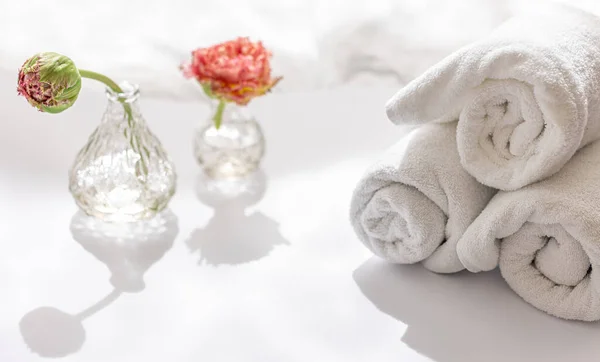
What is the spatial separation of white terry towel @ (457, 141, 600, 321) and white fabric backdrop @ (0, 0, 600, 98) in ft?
1.92

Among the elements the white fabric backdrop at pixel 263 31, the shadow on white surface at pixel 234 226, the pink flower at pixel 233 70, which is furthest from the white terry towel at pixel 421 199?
the white fabric backdrop at pixel 263 31

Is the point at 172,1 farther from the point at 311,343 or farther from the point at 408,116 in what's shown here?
the point at 311,343

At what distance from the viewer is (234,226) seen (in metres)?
1.26

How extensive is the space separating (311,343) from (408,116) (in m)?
0.29

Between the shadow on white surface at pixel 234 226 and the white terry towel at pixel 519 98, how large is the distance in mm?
292

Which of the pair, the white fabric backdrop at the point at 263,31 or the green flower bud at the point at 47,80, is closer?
the green flower bud at the point at 47,80

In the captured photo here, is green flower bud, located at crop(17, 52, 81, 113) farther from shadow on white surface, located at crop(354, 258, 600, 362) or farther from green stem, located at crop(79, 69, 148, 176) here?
shadow on white surface, located at crop(354, 258, 600, 362)

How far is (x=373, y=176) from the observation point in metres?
1.08

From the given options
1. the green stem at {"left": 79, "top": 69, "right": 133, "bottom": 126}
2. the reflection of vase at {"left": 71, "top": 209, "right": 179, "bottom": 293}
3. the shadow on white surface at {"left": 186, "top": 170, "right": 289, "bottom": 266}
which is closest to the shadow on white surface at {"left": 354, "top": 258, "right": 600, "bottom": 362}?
the shadow on white surface at {"left": 186, "top": 170, "right": 289, "bottom": 266}

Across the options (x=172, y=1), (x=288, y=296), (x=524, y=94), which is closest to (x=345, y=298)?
(x=288, y=296)

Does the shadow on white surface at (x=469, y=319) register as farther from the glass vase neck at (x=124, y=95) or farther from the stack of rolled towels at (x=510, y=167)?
the glass vase neck at (x=124, y=95)

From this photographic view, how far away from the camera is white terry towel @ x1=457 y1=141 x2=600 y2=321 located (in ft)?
3.18

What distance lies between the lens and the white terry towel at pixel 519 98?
947 millimetres

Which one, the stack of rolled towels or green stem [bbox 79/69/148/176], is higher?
the stack of rolled towels
